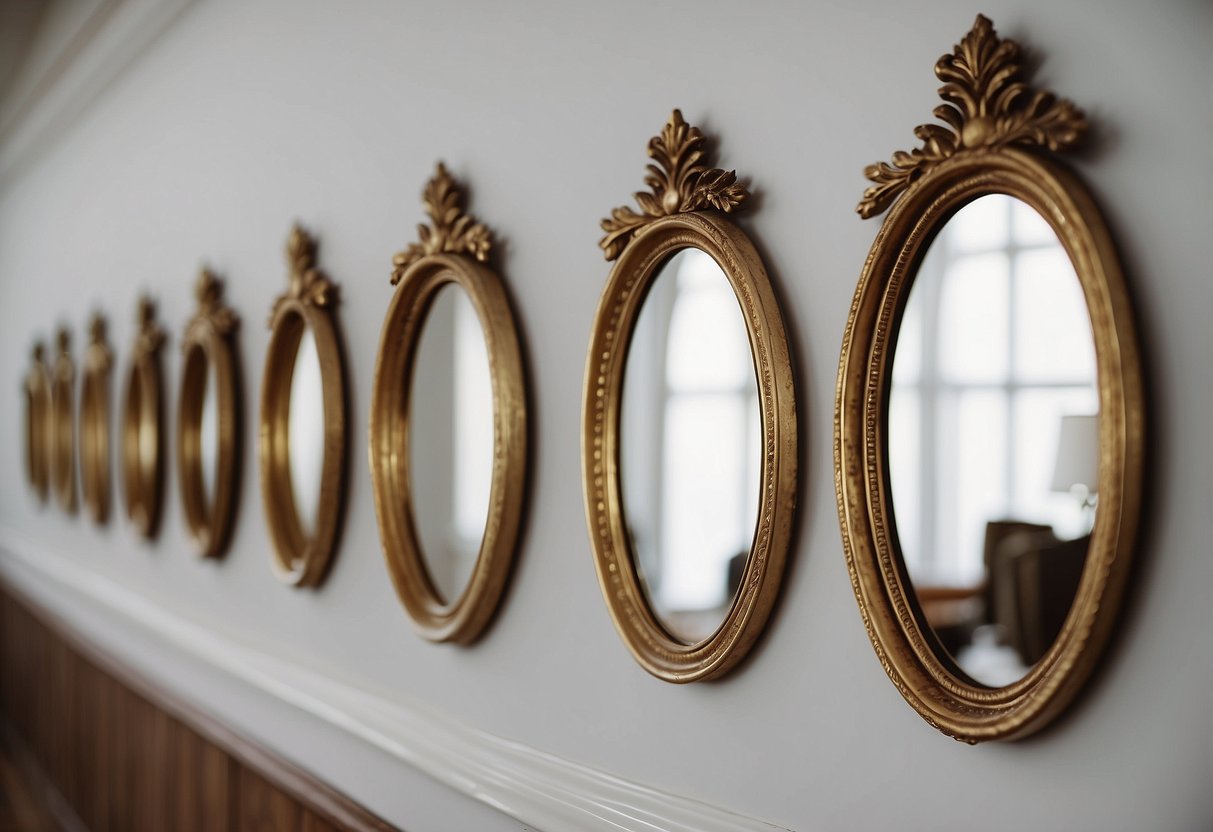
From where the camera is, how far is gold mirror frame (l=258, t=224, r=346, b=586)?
2096 mm

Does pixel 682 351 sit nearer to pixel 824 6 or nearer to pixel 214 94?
pixel 824 6

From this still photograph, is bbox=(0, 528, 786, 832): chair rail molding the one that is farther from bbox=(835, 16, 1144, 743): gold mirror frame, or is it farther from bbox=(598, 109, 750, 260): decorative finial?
bbox=(598, 109, 750, 260): decorative finial

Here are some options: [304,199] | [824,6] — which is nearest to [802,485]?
[824,6]

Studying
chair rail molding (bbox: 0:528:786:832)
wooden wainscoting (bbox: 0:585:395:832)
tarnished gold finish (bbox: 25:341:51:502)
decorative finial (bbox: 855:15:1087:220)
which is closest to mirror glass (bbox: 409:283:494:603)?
chair rail molding (bbox: 0:528:786:832)

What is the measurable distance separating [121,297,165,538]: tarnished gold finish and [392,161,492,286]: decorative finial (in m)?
1.65

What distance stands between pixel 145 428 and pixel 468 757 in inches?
78.0

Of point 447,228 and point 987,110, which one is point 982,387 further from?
point 447,228

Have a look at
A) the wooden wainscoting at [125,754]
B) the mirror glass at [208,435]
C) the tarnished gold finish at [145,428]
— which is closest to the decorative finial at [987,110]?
the wooden wainscoting at [125,754]

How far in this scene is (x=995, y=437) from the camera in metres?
0.94

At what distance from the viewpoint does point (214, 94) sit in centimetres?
279

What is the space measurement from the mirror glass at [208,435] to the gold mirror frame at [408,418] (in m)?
0.99

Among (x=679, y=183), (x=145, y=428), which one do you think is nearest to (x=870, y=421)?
(x=679, y=183)

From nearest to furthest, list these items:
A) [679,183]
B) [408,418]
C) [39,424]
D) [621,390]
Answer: [679,183], [621,390], [408,418], [39,424]

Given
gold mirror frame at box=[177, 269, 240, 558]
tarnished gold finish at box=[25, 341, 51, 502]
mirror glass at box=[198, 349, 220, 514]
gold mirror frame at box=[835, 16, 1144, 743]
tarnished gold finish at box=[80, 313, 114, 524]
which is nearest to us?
gold mirror frame at box=[835, 16, 1144, 743]
